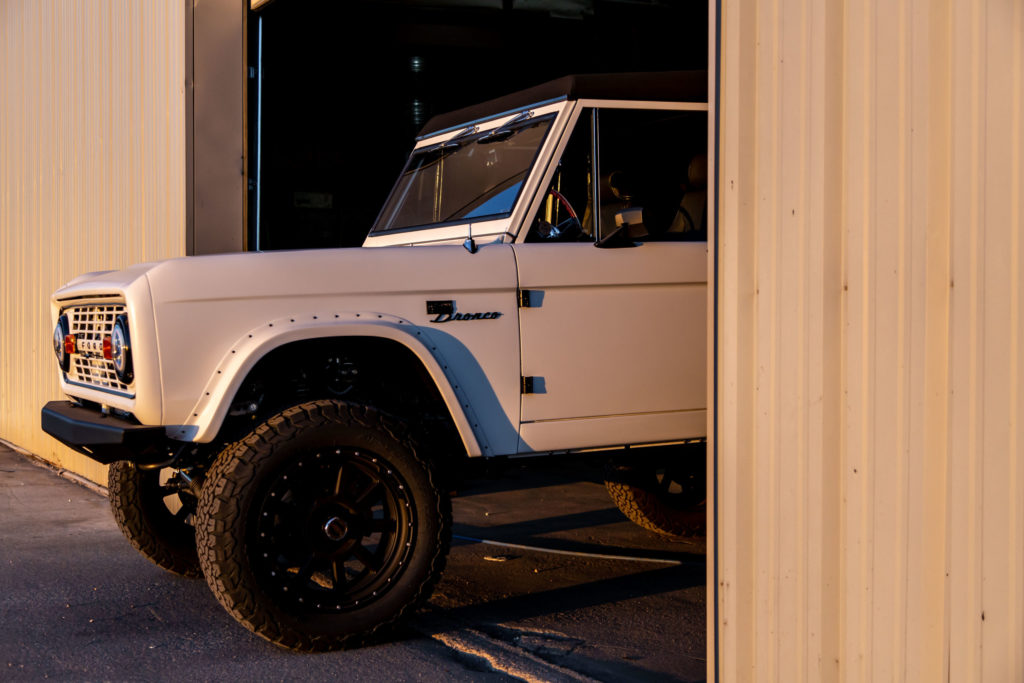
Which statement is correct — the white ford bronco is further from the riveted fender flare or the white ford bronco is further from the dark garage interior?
the dark garage interior

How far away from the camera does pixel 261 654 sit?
4.01 meters

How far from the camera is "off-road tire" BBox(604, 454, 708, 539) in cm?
614

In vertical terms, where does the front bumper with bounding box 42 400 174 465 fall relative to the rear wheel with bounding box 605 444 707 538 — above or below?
above

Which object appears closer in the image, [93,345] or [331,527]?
[331,527]

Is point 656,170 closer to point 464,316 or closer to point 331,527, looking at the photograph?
point 464,316

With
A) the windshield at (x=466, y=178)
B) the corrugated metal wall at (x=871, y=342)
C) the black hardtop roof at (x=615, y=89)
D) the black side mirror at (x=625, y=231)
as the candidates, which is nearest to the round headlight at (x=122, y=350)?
the windshield at (x=466, y=178)

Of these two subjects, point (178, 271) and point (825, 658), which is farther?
point (178, 271)

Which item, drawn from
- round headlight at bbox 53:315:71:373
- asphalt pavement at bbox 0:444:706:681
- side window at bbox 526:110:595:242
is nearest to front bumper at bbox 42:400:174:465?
round headlight at bbox 53:315:71:373

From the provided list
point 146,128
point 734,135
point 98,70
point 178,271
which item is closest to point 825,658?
point 734,135

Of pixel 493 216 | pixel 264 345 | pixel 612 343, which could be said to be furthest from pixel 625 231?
pixel 264 345

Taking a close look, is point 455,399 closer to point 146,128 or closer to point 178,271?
point 178,271

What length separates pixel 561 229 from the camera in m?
4.70

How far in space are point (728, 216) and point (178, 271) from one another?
2.13 metres

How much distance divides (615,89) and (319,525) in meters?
2.33
